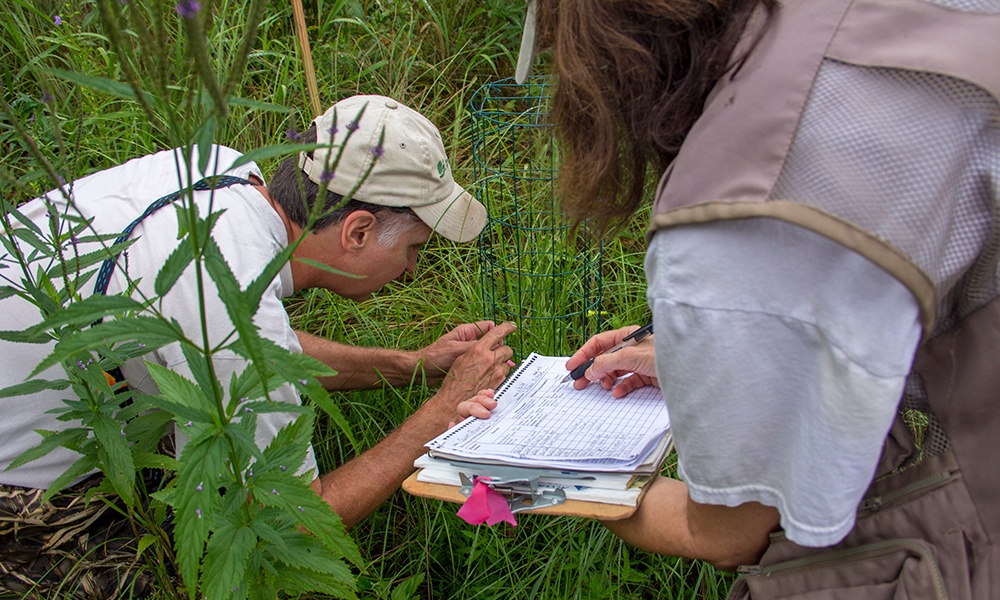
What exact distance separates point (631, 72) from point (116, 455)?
106cm

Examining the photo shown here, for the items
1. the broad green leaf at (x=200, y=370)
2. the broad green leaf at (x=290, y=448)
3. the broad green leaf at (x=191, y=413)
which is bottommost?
the broad green leaf at (x=290, y=448)

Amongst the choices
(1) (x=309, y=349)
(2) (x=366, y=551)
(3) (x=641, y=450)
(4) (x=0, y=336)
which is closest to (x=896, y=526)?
(3) (x=641, y=450)

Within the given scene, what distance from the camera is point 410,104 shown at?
407cm

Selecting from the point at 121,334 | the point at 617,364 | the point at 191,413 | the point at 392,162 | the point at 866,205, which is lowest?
the point at 617,364

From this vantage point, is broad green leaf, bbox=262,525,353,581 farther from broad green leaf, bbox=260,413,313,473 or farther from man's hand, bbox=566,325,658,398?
man's hand, bbox=566,325,658,398

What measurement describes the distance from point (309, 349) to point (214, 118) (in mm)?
1744

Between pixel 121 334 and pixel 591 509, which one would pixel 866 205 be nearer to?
pixel 591 509

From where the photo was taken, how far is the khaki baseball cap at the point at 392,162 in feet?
7.44

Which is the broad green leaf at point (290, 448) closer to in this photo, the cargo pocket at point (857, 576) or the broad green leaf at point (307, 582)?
the broad green leaf at point (307, 582)

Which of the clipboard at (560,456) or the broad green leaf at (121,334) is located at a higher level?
the broad green leaf at (121,334)

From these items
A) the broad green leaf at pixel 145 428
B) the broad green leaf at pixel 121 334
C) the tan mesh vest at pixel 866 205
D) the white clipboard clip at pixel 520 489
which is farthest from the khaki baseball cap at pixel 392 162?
the tan mesh vest at pixel 866 205

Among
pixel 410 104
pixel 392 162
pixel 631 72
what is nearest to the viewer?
pixel 631 72

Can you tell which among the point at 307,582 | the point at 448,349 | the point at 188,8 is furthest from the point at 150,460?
the point at 448,349

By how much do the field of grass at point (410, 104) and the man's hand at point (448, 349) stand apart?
0.08 m
